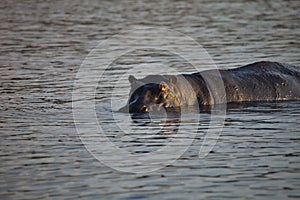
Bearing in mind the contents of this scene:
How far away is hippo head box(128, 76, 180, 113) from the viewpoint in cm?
1438

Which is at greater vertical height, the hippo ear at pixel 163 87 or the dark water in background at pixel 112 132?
the hippo ear at pixel 163 87

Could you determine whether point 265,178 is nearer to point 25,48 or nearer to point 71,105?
point 71,105

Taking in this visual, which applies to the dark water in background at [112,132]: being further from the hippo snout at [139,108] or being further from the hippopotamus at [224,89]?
the hippo snout at [139,108]

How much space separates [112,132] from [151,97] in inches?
74.5

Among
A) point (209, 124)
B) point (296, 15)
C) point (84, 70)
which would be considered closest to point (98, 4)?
point (296, 15)

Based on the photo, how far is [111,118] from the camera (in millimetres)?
14078

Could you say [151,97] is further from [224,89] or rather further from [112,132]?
[112,132]

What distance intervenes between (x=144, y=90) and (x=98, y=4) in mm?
23055

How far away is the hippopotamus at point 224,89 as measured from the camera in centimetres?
1454

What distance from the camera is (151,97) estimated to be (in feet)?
47.6

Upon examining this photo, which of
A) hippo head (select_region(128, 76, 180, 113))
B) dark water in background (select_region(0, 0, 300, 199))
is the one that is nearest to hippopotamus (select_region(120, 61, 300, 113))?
hippo head (select_region(128, 76, 180, 113))

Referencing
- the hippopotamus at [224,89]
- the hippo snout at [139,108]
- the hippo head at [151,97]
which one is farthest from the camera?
the hippopotamus at [224,89]

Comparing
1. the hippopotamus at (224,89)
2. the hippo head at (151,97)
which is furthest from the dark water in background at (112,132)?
the hippo head at (151,97)

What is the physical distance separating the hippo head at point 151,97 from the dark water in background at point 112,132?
3.65 feet
